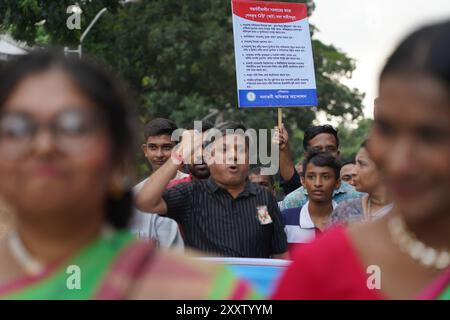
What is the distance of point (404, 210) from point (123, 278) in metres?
0.52

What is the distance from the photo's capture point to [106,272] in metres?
1.65

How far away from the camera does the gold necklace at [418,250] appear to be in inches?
70.7

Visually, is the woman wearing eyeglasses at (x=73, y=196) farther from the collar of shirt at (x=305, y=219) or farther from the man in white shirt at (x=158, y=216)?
the collar of shirt at (x=305, y=219)

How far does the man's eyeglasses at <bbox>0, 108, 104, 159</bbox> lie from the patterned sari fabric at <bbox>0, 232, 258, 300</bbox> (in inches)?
7.2

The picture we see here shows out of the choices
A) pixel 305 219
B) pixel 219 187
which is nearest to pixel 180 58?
pixel 305 219

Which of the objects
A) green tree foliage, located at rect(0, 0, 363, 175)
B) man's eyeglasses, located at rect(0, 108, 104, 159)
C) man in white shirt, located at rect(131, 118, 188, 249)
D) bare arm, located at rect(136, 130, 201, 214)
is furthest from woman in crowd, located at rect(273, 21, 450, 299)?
green tree foliage, located at rect(0, 0, 363, 175)

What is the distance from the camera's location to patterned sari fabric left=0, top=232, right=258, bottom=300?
164cm

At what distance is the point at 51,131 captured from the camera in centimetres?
163

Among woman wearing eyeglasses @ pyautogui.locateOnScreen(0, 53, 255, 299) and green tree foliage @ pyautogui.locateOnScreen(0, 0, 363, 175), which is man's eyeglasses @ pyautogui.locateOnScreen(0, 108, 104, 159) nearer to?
woman wearing eyeglasses @ pyautogui.locateOnScreen(0, 53, 255, 299)

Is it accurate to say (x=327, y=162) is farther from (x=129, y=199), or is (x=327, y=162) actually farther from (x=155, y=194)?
(x=129, y=199)

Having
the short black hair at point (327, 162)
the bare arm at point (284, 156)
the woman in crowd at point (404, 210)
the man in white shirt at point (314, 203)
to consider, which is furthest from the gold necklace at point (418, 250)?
the bare arm at point (284, 156)

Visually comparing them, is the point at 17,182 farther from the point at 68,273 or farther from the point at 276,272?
the point at 276,272
